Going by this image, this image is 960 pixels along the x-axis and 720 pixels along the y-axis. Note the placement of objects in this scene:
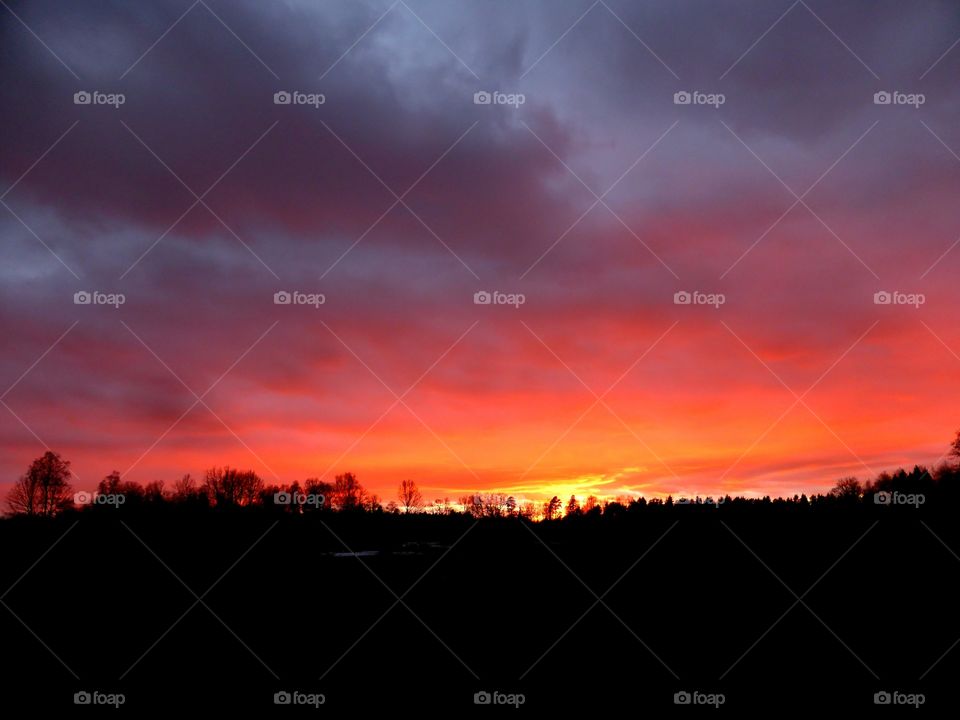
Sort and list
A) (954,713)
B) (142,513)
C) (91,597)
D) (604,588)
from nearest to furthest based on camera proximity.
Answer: (954,713) < (91,597) < (604,588) < (142,513)

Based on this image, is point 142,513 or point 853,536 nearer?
point 853,536

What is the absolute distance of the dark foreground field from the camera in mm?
12617

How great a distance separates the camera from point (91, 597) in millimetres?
20656

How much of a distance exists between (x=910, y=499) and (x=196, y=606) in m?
24.8

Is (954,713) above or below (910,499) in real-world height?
below

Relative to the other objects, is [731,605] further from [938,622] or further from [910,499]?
[910,499]

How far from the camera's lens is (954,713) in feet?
38.9

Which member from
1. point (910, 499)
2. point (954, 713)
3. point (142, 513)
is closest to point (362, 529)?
point (142, 513)

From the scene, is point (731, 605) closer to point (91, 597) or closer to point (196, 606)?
point (196, 606)

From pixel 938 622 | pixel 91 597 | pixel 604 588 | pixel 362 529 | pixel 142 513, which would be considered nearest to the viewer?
pixel 938 622

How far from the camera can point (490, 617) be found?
18.2 m

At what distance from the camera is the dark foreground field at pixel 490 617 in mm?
12617

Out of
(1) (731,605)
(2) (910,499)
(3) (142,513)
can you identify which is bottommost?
(1) (731,605)

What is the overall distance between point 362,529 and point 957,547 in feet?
134
